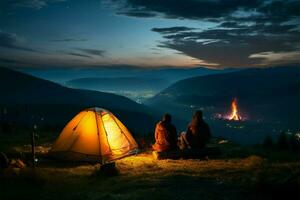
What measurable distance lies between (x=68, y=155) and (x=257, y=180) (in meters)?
9.13

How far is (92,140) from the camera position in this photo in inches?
686

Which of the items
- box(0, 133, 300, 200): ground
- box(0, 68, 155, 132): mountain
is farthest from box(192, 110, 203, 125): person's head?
box(0, 68, 155, 132): mountain

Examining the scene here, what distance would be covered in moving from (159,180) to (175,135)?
5.45m

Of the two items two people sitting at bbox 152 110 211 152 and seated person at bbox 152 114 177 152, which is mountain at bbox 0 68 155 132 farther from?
seated person at bbox 152 114 177 152

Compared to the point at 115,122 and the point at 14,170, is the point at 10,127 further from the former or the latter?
the point at 14,170

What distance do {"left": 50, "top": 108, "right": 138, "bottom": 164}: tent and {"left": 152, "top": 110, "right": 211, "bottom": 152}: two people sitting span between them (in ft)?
5.84

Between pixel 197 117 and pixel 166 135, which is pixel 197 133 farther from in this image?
pixel 166 135

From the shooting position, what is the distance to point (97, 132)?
17453mm

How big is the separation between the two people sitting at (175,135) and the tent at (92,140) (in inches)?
70.1

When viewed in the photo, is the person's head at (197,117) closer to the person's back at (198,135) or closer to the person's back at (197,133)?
the person's back at (197,133)

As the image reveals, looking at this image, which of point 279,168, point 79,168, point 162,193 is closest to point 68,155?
point 79,168

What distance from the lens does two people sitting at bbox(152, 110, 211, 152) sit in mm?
18734

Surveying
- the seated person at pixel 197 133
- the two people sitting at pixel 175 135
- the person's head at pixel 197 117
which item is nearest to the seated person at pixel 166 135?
the two people sitting at pixel 175 135

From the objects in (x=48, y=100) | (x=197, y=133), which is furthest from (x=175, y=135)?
(x=48, y=100)
